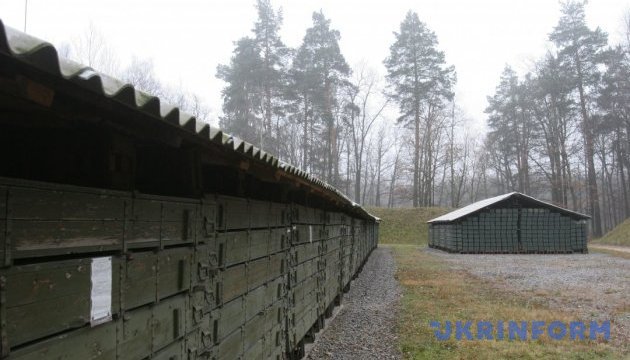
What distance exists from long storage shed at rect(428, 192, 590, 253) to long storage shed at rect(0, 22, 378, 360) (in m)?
25.4

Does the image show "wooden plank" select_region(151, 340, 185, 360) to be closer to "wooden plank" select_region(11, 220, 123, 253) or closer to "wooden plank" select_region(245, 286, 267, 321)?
"wooden plank" select_region(11, 220, 123, 253)

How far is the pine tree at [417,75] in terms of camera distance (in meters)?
42.8

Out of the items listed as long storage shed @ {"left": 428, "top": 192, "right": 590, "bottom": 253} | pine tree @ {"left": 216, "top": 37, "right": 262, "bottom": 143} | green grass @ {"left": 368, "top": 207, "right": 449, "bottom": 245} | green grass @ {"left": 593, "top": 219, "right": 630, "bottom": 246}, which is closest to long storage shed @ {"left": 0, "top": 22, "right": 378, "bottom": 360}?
long storage shed @ {"left": 428, "top": 192, "right": 590, "bottom": 253}

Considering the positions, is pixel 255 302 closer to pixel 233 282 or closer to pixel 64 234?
pixel 233 282

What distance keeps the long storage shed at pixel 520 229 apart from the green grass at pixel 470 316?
13.4 metres

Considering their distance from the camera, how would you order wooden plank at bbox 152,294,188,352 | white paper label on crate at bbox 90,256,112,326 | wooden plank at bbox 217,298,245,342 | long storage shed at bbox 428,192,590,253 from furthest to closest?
long storage shed at bbox 428,192,590,253 → wooden plank at bbox 217,298,245,342 → wooden plank at bbox 152,294,188,352 → white paper label on crate at bbox 90,256,112,326


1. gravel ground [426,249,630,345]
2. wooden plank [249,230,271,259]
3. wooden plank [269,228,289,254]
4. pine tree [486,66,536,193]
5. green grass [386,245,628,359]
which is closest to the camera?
wooden plank [249,230,271,259]

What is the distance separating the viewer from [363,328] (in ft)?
27.1

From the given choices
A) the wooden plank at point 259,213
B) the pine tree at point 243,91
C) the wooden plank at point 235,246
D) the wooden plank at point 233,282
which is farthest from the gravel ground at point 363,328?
the pine tree at point 243,91

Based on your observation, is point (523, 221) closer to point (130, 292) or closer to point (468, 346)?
point (468, 346)

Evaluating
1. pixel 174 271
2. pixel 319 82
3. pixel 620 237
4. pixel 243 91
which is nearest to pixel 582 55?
pixel 620 237

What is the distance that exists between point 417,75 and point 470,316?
3664 centimetres

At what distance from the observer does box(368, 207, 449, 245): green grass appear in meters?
40.2

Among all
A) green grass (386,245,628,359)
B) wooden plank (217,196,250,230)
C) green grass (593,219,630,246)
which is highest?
wooden plank (217,196,250,230)
